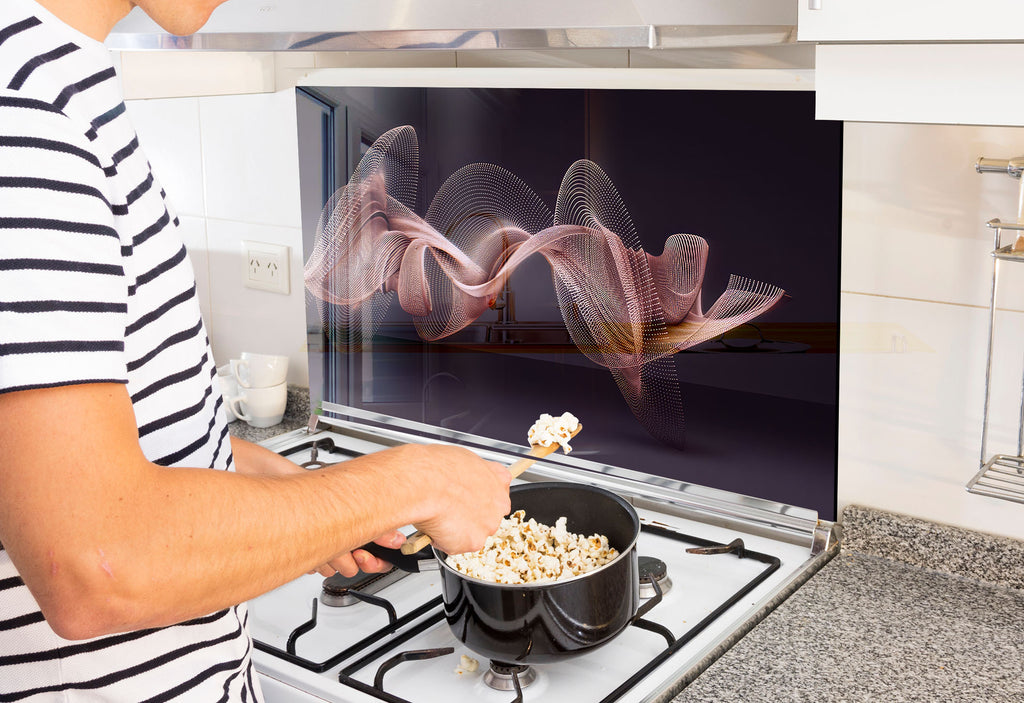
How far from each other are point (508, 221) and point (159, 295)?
78 centimetres

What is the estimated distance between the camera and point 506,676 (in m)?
0.99

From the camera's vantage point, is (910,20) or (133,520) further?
(910,20)

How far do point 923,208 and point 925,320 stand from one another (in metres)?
0.13

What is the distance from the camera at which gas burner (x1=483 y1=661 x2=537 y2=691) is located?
986mm

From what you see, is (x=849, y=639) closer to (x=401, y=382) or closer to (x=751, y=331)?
(x=751, y=331)

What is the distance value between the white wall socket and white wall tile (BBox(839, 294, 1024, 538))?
94 cm

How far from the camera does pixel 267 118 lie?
162 centimetres

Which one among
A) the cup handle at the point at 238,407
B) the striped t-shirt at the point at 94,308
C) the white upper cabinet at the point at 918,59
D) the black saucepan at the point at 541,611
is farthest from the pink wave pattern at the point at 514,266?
the striped t-shirt at the point at 94,308

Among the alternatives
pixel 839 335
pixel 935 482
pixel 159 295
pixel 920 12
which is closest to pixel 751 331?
pixel 839 335

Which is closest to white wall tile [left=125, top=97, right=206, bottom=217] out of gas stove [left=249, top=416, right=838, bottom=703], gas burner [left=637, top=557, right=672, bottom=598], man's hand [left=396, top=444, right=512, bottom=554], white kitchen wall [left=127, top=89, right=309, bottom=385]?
white kitchen wall [left=127, top=89, right=309, bottom=385]

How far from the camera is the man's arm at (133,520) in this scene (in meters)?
0.48

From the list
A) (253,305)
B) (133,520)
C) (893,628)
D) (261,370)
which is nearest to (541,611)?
(893,628)

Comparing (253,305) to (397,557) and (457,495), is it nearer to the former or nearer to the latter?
(397,557)

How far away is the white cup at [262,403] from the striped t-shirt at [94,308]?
919 mm
